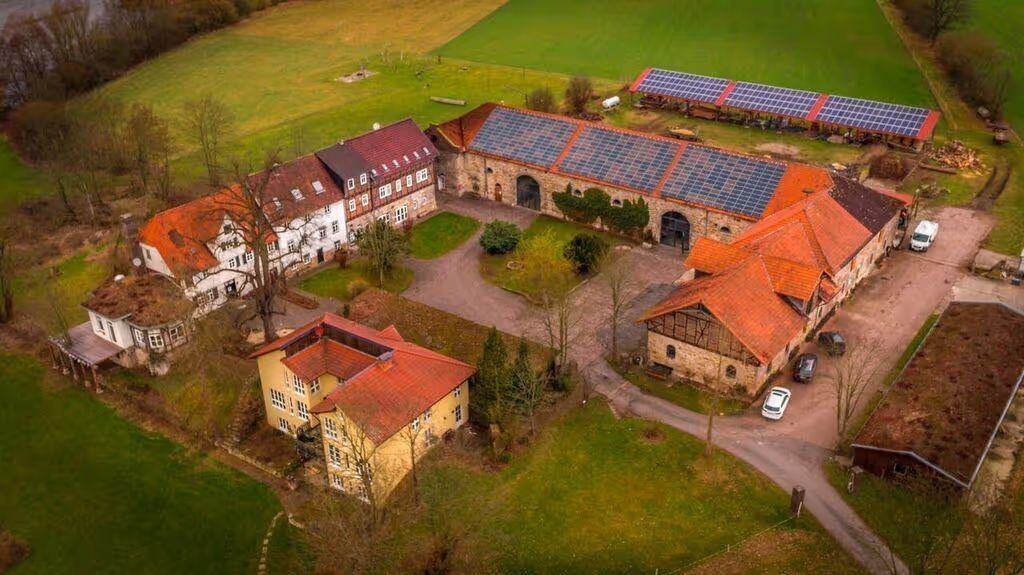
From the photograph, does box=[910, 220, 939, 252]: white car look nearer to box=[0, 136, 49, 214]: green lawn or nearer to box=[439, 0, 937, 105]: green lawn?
box=[439, 0, 937, 105]: green lawn

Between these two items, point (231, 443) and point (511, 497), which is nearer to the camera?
point (511, 497)

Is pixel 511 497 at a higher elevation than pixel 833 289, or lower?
lower

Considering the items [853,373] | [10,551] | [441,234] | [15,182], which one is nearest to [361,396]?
[10,551]

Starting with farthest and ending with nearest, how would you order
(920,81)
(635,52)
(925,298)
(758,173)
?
(635,52)
(920,81)
(758,173)
(925,298)

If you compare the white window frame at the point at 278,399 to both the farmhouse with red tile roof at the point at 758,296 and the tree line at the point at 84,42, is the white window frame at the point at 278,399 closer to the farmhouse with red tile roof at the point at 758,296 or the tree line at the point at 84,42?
the farmhouse with red tile roof at the point at 758,296

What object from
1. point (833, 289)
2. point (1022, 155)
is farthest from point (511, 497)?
point (1022, 155)

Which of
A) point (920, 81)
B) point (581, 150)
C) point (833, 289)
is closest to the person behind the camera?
point (833, 289)

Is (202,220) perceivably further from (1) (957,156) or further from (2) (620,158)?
(1) (957,156)

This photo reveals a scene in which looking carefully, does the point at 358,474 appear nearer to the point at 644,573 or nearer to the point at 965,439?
the point at 644,573
